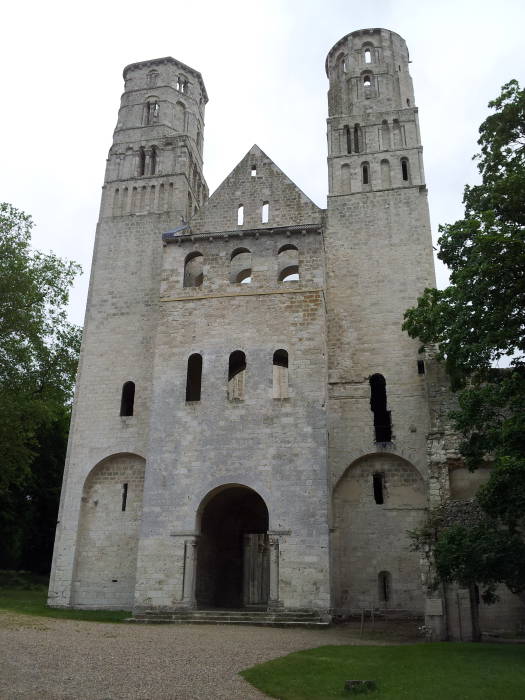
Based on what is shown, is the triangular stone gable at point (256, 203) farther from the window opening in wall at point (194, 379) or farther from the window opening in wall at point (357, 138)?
the window opening in wall at point (194, 379)

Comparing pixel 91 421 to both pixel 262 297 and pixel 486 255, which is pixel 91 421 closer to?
pixel 262 297

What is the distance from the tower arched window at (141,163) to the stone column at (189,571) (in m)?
18.6

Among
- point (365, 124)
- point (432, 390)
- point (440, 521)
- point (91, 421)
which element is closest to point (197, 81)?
point (365, 124)

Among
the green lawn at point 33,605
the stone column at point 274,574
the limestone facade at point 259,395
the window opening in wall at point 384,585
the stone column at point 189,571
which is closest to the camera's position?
the stone column at point 274,574

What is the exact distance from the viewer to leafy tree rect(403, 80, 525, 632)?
1312 centimetres

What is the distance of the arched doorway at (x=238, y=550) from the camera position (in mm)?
24017

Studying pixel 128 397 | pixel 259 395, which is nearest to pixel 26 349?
pixel 128 397

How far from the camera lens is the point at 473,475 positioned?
20.2 metres

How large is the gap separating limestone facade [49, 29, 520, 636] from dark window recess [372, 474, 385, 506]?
0.07 m

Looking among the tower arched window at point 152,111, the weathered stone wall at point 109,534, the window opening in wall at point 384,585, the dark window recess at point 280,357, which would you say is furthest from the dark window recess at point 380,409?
the tower arched window at point 152,111

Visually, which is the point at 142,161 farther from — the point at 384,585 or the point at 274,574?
the point at 384,585

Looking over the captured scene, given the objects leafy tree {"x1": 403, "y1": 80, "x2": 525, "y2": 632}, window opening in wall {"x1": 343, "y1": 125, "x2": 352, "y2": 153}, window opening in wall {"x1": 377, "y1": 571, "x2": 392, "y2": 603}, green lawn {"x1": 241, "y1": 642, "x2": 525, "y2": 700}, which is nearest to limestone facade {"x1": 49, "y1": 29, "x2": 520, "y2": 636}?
window opening in wall {"x1": 377, "y1": 571, "x2": 392, "y2": 603}

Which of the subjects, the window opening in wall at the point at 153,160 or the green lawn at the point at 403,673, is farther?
the window opening in wall at the point at 153,160

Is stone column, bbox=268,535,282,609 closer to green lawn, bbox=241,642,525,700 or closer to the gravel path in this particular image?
the gravel path
